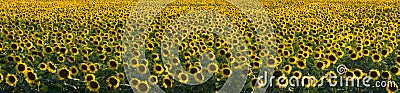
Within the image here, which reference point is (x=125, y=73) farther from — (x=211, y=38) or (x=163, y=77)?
(x=211, y=38)

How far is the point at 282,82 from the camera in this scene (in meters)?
6.14

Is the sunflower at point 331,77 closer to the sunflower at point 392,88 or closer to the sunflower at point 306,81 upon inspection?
the sunflower at point 306,81

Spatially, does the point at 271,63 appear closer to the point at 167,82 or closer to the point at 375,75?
the point at 375,75

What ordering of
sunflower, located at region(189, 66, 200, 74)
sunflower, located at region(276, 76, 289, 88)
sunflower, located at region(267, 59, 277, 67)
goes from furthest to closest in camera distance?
1. sunflower, located at region(267, 59, 277, 67)
2. sunflower, located at region(189, 66, 200, 74)
3. sunflower, located at region(276, 76, 289, 88)

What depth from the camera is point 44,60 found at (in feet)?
23.8

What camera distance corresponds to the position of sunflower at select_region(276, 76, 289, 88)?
20.0ft

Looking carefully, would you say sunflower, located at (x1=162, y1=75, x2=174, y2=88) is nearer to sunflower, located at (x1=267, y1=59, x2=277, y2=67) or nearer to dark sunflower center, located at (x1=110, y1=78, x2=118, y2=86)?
dark sunflower center, located at (x1=110, y1=78, x2=118, y2=86)

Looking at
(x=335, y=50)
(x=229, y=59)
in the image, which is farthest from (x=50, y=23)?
(x=335, y=50)

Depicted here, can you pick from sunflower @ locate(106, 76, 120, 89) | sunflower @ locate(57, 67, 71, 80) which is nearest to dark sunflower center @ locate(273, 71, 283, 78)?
sunflower @ locate(106, 76, 120, 89)

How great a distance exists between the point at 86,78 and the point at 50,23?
24.5 feet

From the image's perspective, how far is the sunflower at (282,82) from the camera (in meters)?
6.09

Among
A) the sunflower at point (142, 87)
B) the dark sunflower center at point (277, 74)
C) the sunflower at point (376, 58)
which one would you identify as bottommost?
the sunflower at point (142, 87)

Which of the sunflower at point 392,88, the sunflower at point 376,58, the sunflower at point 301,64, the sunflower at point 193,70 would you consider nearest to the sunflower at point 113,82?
the sunflower at point 193,70

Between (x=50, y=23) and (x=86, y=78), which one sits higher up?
(x=50, y=23)
